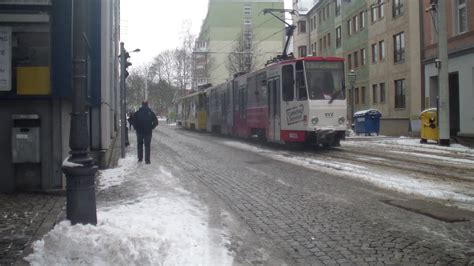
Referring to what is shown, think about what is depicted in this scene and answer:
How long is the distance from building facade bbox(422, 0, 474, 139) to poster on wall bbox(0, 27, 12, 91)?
18712mm

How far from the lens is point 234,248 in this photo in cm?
594

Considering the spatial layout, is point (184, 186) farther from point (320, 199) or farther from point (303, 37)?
point (303, 37)

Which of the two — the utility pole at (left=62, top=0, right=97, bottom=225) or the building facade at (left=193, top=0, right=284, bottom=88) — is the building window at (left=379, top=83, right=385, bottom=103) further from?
the building facade at (left=193, top=0, right=284, bottom=88)

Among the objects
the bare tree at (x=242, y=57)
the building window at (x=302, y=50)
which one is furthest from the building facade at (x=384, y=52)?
the building window at (x=302, y=50)

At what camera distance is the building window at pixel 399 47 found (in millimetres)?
32931

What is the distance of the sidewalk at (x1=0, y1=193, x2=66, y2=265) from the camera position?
5.61 meters

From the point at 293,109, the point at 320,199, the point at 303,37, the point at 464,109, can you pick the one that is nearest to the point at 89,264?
the point at 320,199

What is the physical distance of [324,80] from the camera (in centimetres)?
1825

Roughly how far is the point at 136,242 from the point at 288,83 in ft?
45.0

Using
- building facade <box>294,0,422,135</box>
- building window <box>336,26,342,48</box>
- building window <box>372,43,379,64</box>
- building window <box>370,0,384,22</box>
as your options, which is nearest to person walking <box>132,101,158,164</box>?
building facade <box>294,0,422,135</box>

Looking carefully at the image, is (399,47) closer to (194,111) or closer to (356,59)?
(356,59)

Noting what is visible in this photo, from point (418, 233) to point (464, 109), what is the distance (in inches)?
731

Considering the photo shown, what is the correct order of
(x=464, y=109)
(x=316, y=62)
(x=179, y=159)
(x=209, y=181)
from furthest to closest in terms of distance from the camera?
(x=464, y=109) → (x=316, y=62) → (x=179, y=159) → (x=209, y=181)

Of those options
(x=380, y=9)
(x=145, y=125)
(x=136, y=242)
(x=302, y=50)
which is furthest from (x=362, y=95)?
(x=136, y=242)
